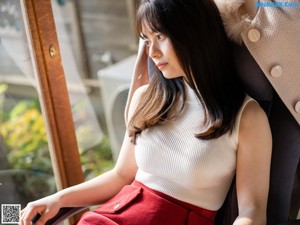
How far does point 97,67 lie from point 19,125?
195 centimetres

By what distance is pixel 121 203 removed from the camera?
1.51 metres

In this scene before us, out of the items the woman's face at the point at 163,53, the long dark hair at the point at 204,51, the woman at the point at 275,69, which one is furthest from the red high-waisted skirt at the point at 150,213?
the woman's face at the point at 163,53

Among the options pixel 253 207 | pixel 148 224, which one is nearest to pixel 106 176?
pixel 148 224

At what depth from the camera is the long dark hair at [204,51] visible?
1320mm

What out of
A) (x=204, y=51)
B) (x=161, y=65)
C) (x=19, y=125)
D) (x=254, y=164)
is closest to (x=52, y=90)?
(x=19, y=125)

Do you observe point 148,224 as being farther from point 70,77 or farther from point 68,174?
point 70,77

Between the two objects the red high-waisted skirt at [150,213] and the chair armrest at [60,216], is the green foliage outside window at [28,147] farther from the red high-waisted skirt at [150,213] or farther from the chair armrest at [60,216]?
the red high-waisted skirt at [150,213]

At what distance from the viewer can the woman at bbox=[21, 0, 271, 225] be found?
135 centimetres

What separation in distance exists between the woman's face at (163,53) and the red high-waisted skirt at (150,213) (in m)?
0.37

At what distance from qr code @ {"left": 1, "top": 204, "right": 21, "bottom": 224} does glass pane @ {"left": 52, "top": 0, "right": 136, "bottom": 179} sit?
86 centimetres

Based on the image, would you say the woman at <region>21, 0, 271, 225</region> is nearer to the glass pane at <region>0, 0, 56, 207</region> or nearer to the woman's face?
the woman's face

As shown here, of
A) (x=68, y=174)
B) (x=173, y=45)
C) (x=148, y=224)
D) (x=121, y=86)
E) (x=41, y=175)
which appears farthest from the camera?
(x=121, y=86)

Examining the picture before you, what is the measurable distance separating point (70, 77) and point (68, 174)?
3.33 feet

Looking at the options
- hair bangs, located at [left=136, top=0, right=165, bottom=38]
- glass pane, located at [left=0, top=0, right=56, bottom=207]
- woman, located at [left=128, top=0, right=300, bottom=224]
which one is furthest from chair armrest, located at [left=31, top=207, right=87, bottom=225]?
hair bangs, located at [left=136, top=0, right=165, bottom=38]
